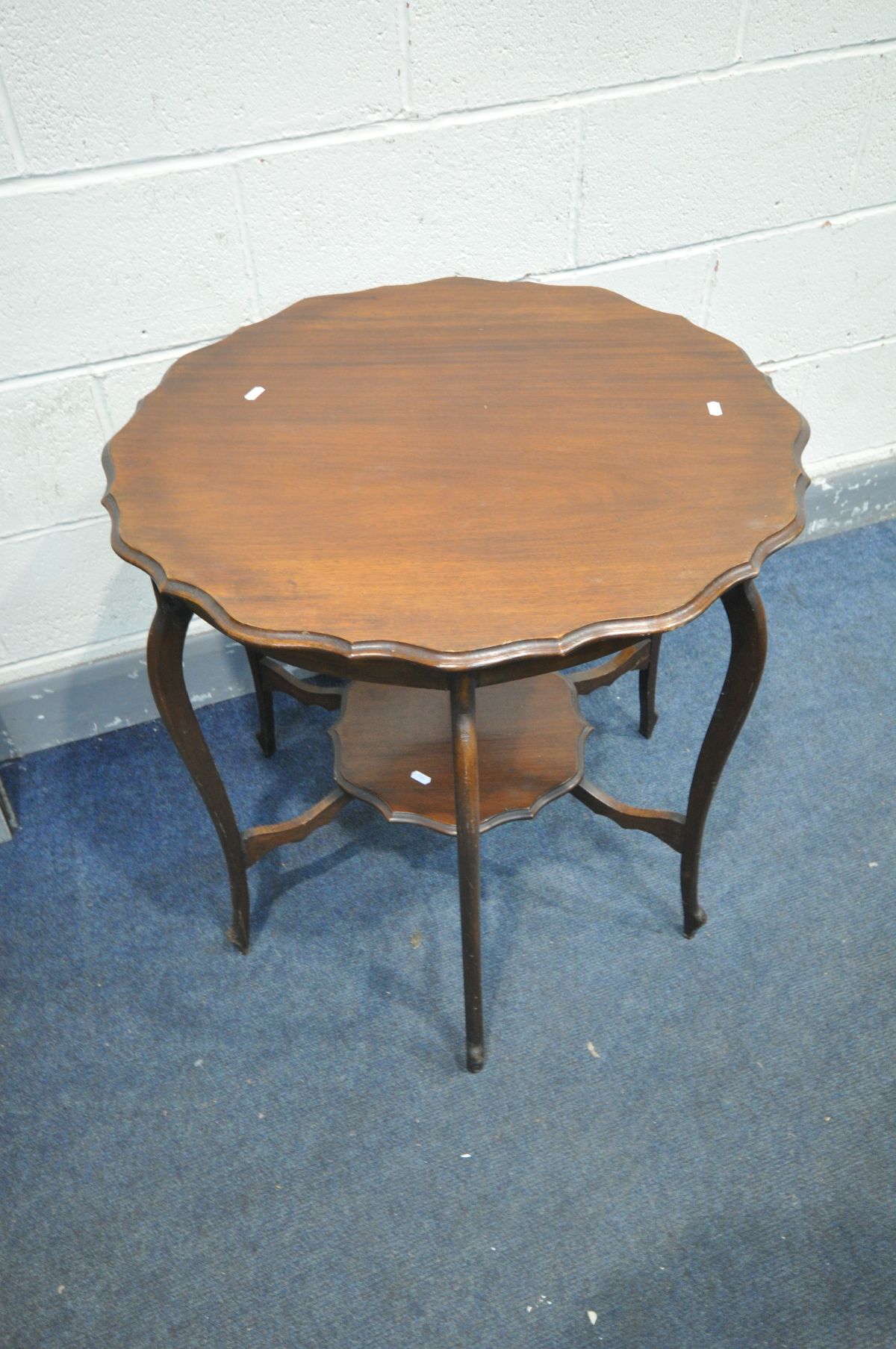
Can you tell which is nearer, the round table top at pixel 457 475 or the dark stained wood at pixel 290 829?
the round table top at pixel 457 475

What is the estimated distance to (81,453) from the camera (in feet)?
5.55

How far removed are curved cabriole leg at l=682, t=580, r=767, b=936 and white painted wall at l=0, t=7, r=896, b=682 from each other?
0.86m

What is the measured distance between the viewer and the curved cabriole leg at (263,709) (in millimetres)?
1760

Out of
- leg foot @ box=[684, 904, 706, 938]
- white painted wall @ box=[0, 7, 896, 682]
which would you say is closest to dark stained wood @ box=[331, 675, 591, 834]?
leg foot @ box=[684, 904, 706, 938]

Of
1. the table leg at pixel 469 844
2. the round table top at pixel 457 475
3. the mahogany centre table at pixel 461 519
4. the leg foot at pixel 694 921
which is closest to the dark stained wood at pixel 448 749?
the mahogany centre table at pixel 461 519

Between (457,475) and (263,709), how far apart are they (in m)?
0.77

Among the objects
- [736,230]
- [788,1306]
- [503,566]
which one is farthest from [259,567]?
[736,230]

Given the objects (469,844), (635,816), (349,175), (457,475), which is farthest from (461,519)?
(349,175)

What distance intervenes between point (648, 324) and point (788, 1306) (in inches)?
50.3

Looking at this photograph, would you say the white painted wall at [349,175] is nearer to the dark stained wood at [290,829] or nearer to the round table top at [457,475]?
the round table top at [457,475]

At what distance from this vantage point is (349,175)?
1567mm

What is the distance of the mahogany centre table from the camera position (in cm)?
105

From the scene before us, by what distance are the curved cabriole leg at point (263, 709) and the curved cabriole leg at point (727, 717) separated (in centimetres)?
75

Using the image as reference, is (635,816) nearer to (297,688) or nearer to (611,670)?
(611,670)
